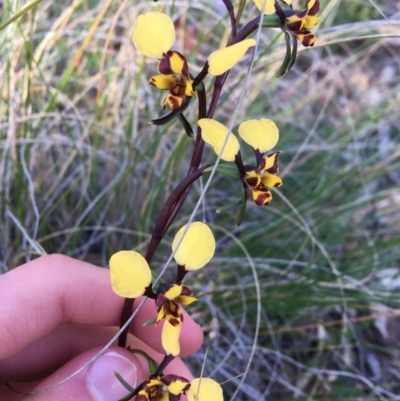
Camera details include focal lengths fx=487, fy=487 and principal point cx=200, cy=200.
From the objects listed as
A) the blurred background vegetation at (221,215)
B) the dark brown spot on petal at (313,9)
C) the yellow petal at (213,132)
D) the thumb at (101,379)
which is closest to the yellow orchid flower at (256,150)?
the yellow petal at (213,132)

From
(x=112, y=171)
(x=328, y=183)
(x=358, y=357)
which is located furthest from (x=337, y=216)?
(x=112, y=171)

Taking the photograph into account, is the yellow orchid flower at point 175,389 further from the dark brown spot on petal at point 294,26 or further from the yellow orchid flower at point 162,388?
the dark brown spot on petal at point 294,26

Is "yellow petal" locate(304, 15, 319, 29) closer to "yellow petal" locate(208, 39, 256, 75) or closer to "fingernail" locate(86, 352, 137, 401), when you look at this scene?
"yellow petal" locate(208, 39, 256, 75)

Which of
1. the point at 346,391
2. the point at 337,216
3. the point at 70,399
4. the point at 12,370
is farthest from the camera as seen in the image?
the point at 337,216

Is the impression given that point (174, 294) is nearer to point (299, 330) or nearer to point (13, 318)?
point (13, 318)

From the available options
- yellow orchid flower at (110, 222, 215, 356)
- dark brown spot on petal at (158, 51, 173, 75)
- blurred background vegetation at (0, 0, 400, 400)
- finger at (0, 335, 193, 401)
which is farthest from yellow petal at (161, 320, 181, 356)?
blurred background vegetation at (0, 0, 400, 400)

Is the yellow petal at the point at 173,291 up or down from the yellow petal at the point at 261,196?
down
